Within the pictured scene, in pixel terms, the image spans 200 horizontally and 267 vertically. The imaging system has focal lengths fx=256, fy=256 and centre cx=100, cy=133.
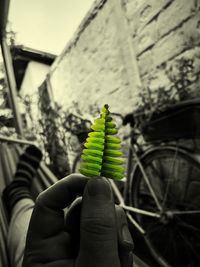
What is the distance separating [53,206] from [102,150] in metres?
0.12

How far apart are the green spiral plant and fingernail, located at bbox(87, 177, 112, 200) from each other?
0.03 m

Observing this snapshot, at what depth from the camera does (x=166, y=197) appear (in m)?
1.17

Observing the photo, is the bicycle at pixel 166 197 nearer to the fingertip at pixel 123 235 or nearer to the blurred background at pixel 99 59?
the blurred background at pixel 99 59

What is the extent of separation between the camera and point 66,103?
279 centimetres

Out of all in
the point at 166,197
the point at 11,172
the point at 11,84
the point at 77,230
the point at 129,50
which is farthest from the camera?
the point at 129,50

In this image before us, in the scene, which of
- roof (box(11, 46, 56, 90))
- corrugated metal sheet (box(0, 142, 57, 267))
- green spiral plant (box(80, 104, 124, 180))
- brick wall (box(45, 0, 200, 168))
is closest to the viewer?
green spiral plant (box(80, 104, 124, 180))

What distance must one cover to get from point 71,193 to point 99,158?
104 millimetres

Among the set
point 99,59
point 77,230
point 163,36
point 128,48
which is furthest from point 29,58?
point 77,230

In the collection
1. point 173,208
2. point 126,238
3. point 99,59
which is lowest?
point 173,208

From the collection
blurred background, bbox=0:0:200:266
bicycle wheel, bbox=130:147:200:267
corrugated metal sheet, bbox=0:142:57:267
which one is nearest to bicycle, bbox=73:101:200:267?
bicycle wheel, bbox=130:147:200:267

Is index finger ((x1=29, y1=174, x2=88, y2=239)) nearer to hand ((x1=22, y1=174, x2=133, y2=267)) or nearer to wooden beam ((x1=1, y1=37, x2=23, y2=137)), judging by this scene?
hand ((x1=22, y1=174, x2=133, y2=267))

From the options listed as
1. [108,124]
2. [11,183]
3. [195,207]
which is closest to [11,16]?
[11,183]

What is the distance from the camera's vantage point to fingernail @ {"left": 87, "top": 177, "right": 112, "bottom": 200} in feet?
0.73

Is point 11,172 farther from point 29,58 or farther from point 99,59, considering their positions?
point 29,58
